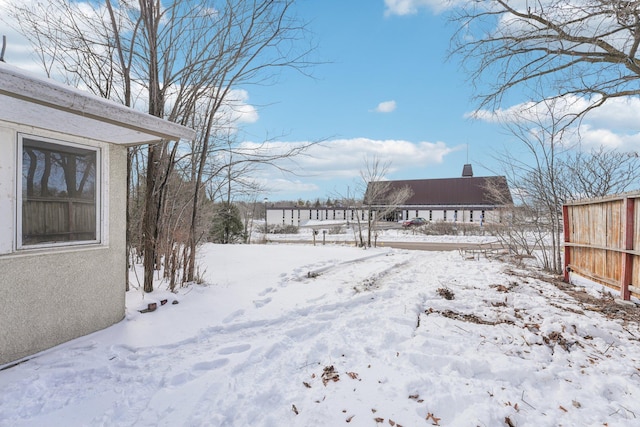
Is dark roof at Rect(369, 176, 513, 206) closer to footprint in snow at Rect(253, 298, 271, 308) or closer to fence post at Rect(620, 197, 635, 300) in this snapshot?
fence post at Rect(620, 197, 635, 300)

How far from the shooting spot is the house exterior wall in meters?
2.89

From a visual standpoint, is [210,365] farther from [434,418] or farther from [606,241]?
[606,241]

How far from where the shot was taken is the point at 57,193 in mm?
3412

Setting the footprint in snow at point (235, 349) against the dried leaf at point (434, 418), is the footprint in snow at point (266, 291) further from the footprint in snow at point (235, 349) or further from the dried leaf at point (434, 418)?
the dried leaf at point (434, 418)

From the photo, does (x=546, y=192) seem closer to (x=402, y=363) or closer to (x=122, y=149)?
(x=402, y=363)

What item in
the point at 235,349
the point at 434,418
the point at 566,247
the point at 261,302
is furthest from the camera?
the point at 566,247

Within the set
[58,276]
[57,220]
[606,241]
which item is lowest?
[58,276]

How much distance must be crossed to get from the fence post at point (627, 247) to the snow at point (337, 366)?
648 mm

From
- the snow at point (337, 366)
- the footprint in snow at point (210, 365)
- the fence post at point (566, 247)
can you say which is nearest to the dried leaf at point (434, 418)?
the snow at point (337, 366)

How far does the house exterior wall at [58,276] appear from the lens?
2.89 m

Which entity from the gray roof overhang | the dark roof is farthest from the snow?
the dark roof

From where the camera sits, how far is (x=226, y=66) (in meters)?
5.64

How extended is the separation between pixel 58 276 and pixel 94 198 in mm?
929

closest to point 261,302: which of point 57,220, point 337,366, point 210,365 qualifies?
point 210,365
